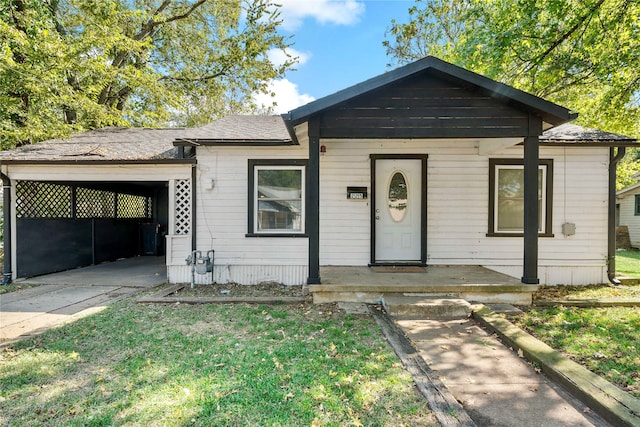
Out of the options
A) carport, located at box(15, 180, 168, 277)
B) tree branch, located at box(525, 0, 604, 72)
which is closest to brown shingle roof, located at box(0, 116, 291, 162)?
carport, located at box(15, 180, 168, 277)

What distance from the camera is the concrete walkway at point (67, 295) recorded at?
4.38 m

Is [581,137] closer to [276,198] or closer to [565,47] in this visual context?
[565,47]

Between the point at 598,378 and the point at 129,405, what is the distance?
3891 mm

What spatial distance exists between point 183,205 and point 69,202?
4022 millimetres

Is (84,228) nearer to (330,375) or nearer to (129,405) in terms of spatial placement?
(129,405)

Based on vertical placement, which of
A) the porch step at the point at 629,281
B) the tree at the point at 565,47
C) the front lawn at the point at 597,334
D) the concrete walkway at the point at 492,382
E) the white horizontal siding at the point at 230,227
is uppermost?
the tree at the point at 565,47

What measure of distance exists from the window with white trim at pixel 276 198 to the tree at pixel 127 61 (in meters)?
5.84

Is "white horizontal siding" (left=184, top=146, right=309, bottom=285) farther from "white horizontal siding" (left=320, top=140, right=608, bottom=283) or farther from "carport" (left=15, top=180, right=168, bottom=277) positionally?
"carport" (left=15, top=180, right=168, bottom=277)

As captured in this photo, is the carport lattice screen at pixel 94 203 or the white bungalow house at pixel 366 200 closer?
the white bungalow house at pixel 366 200

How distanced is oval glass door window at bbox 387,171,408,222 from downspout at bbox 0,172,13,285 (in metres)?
8.02

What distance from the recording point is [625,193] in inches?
635

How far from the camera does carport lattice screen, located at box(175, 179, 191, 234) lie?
21.7ft

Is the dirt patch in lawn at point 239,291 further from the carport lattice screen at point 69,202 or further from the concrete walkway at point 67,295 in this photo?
the carport lattice screen at point 69,202

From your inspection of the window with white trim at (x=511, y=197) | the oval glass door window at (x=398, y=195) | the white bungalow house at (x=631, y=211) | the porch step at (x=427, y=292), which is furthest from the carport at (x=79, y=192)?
the white bungalow house at (x=631, y=211)
